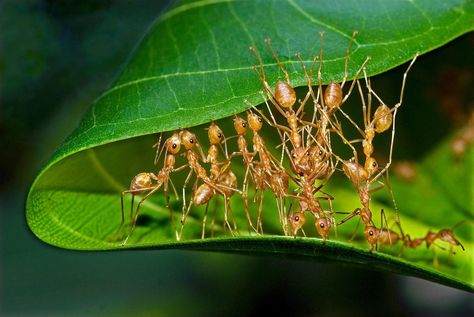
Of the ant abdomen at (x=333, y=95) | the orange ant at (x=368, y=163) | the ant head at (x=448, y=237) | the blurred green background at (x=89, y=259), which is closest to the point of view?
the ant abdomen at (x=333, y=95)

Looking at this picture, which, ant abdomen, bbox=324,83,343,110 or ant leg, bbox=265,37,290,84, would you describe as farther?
ant abdomen, bbox=324,83,343,110

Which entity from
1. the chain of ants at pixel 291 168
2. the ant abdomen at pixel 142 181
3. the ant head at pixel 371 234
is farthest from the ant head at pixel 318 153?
the ant abdomen at pixel 142 181

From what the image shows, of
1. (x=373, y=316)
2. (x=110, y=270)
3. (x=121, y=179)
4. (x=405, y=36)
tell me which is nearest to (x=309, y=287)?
(x=373, y=316)

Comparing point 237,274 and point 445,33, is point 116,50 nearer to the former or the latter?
point 237,274

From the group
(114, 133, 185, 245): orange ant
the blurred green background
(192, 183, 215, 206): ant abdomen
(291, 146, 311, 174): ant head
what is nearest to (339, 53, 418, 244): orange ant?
(291, 146, 311, 174): ant head

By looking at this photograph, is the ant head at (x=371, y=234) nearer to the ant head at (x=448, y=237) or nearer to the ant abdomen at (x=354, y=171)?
the ant abdomen at (x=354, y=171)

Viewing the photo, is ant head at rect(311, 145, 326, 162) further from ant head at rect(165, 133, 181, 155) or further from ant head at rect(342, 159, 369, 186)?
ant head at rect(165, 133, 181, 155)
